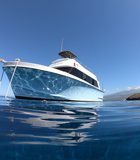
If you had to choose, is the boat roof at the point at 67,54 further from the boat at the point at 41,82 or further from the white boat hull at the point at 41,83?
the white boat hull at the point at 41,83

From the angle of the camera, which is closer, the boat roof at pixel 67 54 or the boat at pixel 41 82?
the boat at pixel 41 82

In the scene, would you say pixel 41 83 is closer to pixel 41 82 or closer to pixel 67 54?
pixel 41 82

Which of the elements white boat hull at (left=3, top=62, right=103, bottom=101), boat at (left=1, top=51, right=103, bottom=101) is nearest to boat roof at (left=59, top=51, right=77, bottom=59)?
boat at (left=1, top=51, right=103, bottom=101)

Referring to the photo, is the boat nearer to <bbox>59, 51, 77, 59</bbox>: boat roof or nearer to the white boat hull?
the white boat hull

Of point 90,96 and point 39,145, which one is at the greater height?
point 90,96

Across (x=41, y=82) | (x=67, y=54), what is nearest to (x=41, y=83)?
(x=41, y=82)

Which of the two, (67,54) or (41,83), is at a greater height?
(67,54)

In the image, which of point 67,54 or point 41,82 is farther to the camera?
point 67,54

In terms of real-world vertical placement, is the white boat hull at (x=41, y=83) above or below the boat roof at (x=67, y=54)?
below

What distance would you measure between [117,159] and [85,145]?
0.47m

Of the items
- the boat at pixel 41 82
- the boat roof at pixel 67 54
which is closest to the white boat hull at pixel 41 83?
the boat at pixel 41 82

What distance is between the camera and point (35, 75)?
1198 cm

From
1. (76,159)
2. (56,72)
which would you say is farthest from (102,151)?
(56,72)

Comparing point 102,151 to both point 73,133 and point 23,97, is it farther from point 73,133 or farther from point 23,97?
point 23,97
